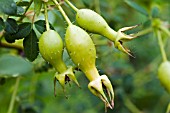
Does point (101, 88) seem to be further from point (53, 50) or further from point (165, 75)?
point (165, 75)

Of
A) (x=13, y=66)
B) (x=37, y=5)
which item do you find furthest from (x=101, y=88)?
(x=13, y=66)

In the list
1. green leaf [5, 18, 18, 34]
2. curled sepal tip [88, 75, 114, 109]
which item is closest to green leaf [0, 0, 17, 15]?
green leaf [5, 18, 18, 34]

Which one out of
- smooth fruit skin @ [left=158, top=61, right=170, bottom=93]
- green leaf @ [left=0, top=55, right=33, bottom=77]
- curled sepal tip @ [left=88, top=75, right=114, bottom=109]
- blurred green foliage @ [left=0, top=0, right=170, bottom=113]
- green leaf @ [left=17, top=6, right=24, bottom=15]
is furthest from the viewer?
blurred green foliage @ [left=0, top=0, right=170, bottom=113]

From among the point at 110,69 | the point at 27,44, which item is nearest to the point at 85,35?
the point at 27,44

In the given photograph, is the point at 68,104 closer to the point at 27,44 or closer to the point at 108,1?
the point at 108,1

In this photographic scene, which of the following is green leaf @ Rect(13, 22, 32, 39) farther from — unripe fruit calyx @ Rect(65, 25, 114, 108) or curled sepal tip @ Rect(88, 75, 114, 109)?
curled sepal tip @ Rect(88, 75, 114, 109)

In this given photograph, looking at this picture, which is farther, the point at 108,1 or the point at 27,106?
the point at 108,1
